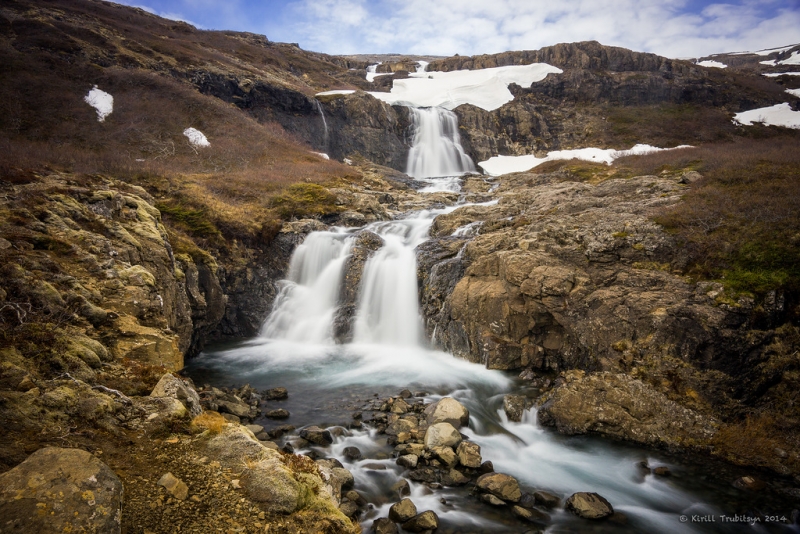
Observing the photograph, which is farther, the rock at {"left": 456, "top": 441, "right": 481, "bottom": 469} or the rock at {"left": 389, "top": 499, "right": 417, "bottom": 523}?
the rock at {"left": 456, "top": 441, "right": 481, "bottom": 469}

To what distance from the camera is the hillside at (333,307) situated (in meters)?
4.00

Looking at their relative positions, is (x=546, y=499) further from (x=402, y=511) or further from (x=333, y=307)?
(x=333, y=307)

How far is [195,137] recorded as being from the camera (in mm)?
29594

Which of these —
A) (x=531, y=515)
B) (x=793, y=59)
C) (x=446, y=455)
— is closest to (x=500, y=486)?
(x=531, y=515)

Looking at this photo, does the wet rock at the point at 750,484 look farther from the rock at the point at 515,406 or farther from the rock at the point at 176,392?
the rock at the point at 176,392

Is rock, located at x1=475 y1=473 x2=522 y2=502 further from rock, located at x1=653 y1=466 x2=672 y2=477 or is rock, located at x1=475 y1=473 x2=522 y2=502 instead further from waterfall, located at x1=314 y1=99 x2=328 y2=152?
waterfall, located at x1=314 y1=99 x2=328 y2=152

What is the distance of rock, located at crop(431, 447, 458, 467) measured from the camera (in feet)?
23.1

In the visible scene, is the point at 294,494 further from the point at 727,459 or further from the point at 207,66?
the point at 207,66

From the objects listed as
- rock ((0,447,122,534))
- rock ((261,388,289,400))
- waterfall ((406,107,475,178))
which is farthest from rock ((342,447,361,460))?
waterfall ((406,107,475,178))

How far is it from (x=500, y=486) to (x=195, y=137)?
3205 cm

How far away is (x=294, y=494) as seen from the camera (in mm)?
3812

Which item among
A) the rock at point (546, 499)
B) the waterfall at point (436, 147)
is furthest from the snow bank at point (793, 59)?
the rock at point (546, 499)

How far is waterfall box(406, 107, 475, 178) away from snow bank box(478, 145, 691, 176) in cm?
265

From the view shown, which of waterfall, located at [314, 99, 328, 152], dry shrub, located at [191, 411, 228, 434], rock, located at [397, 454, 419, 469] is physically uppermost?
waterfall, located at [314, 99, 328, 152]
